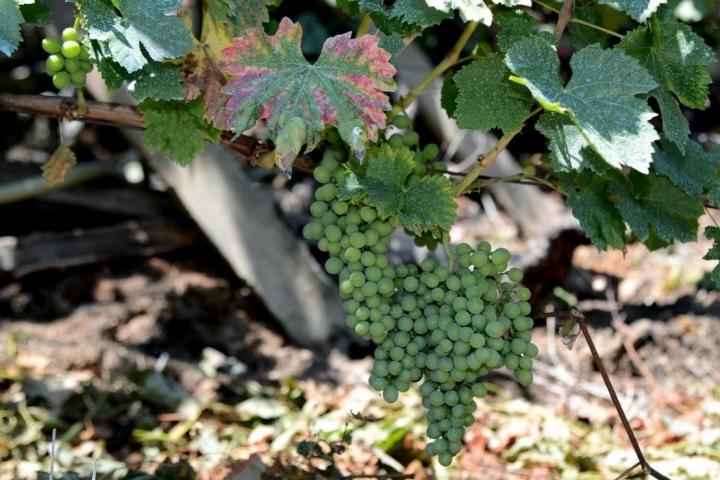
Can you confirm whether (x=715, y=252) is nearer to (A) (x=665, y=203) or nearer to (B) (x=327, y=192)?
(A) (x=665, y=203)

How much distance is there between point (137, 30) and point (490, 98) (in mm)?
465

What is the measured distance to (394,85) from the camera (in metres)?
0.96

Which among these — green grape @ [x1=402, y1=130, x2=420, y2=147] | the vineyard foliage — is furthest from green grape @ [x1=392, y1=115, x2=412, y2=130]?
the vineyard foliage

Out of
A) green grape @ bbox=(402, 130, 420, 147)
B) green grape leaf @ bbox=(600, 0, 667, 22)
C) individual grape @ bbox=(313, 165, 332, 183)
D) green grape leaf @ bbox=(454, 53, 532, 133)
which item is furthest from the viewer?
green grape @ bbox=(402, 130, 420, 147)

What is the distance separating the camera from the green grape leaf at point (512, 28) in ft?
3.19

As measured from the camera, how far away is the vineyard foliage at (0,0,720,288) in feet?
2.94

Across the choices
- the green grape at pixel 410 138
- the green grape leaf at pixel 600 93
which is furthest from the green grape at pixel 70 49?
the green grape leaf at pixel 600 93

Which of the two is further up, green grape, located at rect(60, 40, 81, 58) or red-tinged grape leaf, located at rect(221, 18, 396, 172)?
red-tinged grape leaf, located at rect(221, 18, 396, 172)

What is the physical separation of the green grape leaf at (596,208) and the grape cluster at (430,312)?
0.13m

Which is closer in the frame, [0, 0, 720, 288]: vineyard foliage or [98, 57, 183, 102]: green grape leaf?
[0, 0, 720, 288]: vineyard foliage

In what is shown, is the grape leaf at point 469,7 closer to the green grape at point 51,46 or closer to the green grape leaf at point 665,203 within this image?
the green grape leaf at point 665,203

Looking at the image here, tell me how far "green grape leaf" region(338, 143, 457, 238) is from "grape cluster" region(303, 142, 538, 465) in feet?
0.12

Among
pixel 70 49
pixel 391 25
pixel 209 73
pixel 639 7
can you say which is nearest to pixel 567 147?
pixel 639 7

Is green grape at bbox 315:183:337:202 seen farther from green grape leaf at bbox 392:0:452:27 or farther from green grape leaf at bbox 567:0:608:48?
green grape leaf at bbox 567:0:608:48
